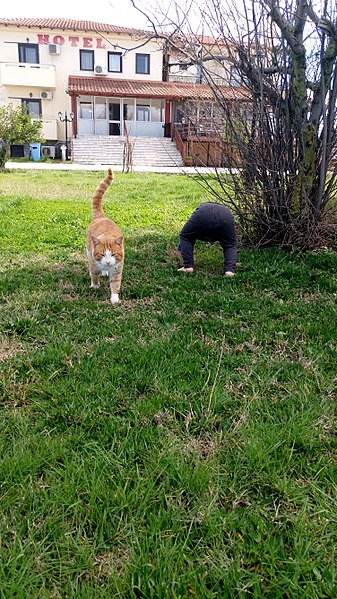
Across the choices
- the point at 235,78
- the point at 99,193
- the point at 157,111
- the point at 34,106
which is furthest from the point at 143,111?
the point at 99,193

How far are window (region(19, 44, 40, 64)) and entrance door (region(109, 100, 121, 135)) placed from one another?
5.68 m

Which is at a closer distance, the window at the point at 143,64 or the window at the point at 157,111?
the window at the point at 157,111

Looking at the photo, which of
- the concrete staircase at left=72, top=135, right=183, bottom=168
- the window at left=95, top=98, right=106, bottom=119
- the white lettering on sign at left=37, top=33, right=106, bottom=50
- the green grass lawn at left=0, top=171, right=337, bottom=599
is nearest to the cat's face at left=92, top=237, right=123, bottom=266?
the green grass lawn at left=0, top=171, right=337, bottom=599

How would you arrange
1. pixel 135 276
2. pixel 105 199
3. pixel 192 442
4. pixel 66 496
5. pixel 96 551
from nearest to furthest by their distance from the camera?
pixel 96 551, pixel 66 496, pixel 192 442, pixel 135 276, pixel 105 199

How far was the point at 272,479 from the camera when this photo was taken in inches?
71.2

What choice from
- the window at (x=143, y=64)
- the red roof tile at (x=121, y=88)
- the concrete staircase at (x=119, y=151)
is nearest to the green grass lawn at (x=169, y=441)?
the concrete staircase at (x=119, y=151)

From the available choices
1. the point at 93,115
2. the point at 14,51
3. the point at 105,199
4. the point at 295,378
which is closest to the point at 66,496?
the point at 295,378

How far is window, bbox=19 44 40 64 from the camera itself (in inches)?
1155

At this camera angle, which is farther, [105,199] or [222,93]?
[105,199]

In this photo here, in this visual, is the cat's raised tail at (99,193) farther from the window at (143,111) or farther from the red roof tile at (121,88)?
the window at (143,111)

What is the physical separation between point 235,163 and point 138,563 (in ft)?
15.5

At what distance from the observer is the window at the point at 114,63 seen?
30.0 meters

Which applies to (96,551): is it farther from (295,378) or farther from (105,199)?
(105,199)

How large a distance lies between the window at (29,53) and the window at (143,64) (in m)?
6.69
